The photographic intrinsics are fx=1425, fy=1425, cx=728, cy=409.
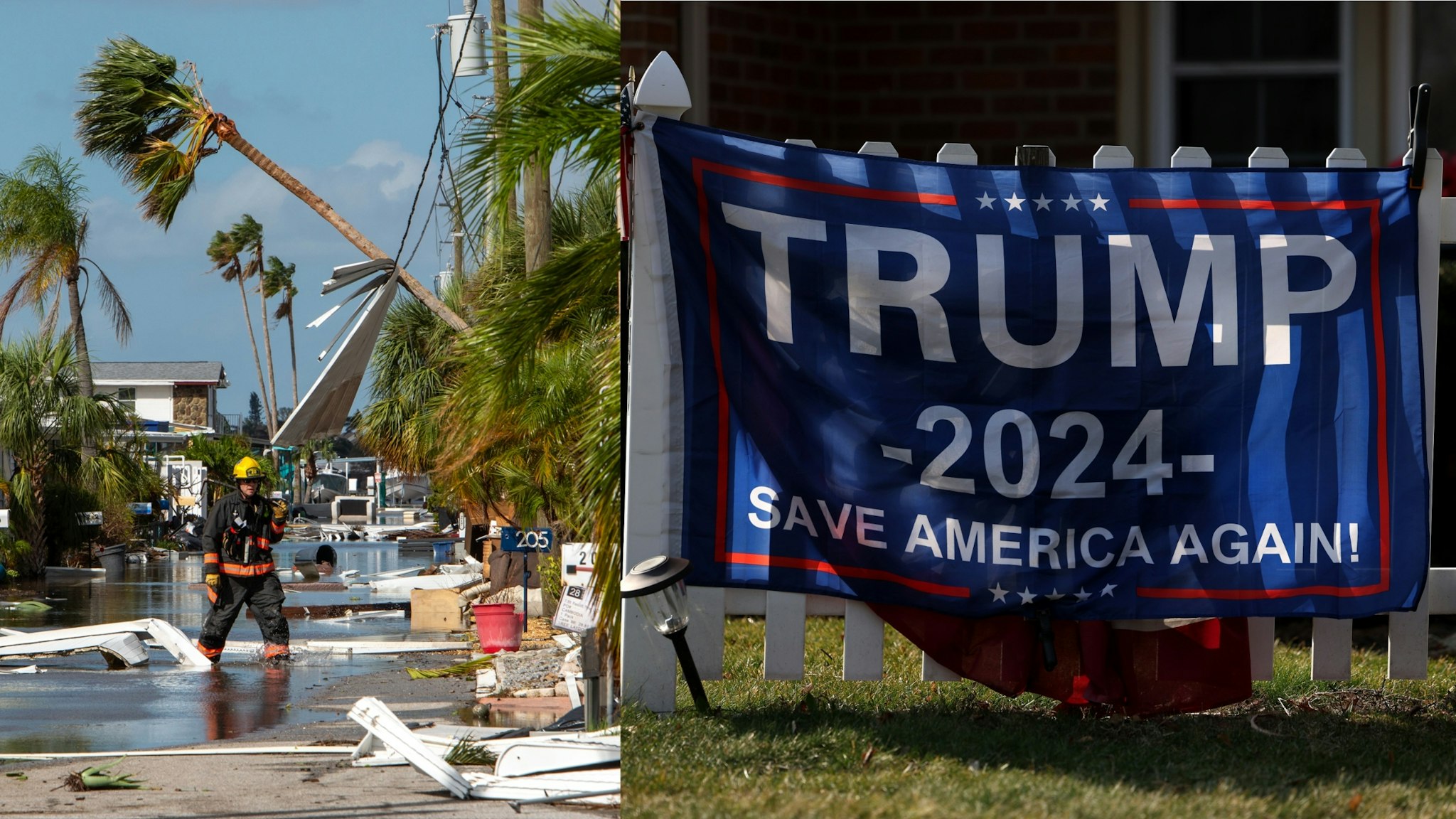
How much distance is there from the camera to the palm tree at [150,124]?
474cm

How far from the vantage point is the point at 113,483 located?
5.29 metres

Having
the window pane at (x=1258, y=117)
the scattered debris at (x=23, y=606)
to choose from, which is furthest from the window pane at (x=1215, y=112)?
the scattered debris at (x=23, y=606)

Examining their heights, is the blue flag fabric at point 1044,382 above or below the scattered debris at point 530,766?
above

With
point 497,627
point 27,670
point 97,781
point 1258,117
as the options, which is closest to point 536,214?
point 497,627

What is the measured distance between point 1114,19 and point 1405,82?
1483 mm

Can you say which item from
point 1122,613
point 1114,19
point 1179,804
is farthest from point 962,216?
point 1114,19

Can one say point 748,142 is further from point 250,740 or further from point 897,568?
point 250,740

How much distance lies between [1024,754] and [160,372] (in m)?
3.26

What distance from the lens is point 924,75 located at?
22.9 feet

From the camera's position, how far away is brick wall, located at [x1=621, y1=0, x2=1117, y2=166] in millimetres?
6895

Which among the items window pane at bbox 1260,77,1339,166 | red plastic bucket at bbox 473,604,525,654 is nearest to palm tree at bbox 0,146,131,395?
red plastic bucket at bbox 473,604,525,654

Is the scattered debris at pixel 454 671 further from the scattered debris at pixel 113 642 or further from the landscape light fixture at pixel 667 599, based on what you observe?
the landscape light fixture at pixel 667 599

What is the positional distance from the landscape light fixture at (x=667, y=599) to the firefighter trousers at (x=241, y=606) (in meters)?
3.54

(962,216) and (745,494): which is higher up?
(962,216)
